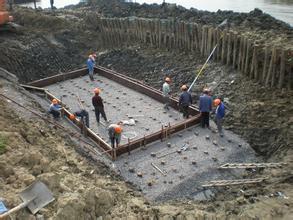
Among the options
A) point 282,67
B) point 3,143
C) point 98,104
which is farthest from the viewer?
point 98,104

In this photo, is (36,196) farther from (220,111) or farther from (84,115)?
(220,111)

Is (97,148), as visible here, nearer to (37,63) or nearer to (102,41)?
(37,63)

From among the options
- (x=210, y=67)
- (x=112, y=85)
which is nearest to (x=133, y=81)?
(x=112, y=85)

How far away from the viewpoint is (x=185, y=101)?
13.0 meters

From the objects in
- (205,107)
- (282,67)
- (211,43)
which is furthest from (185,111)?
(211,43)

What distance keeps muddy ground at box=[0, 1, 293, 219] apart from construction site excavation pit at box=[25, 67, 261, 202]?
51 cm

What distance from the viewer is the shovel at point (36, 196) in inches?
267

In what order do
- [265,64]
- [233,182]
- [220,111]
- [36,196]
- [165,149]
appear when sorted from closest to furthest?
[36,196], [233,182], [165,149], [220,111], [265,64]

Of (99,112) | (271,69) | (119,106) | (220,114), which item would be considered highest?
(271,69)

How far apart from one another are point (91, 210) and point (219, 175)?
14.3ft

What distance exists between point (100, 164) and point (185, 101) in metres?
3.94

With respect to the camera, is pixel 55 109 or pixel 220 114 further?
pixel 55 109

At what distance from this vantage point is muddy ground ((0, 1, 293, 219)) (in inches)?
306

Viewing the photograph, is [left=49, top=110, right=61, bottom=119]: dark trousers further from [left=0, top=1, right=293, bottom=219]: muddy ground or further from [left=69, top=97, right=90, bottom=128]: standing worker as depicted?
[left=0, top=1, right=293, bottom=219]: muddy ground
